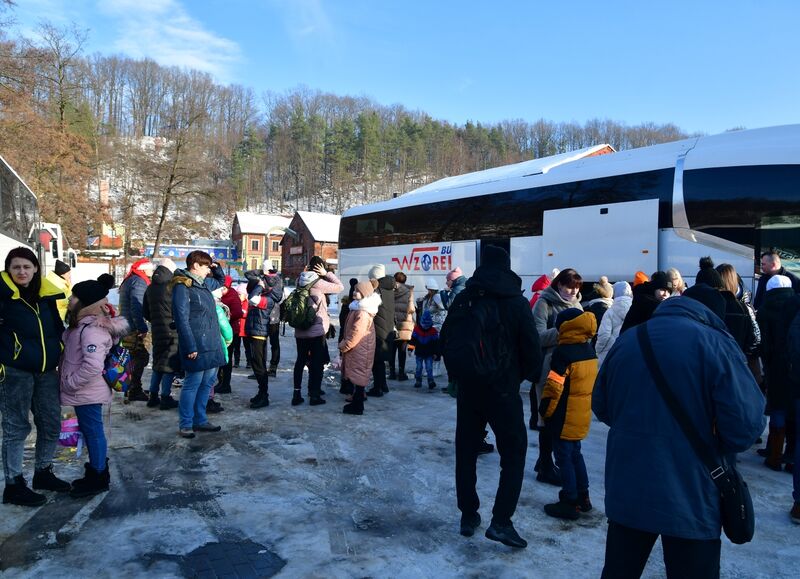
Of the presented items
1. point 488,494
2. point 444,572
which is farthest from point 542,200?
point 444,572

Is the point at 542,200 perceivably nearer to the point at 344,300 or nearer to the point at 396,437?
the point at 344,300

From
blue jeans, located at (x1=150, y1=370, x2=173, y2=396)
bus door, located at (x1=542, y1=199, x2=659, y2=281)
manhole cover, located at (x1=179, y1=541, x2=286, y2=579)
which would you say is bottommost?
manhole cover, located at (x1=179, y1=541, x2=286, y2=579)

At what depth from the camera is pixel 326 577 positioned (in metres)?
3.06

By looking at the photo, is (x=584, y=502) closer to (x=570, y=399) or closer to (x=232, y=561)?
(x=570, y=399)

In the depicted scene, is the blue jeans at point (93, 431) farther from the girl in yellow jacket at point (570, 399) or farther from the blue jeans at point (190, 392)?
the girl in yellow jacket at point (570, 399)

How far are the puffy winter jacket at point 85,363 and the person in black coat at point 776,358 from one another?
224 inches

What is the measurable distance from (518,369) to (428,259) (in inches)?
468

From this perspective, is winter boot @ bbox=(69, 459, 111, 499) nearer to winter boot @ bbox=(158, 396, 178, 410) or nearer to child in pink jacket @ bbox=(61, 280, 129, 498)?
child in pink jacket @ bbox=(61, 280, 129, 498)

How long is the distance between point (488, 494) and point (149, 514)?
2515 millimetres

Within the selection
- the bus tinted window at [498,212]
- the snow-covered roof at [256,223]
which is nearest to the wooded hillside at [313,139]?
the snow-covered roof at [256,223]

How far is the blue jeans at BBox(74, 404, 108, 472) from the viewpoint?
13.7 feet

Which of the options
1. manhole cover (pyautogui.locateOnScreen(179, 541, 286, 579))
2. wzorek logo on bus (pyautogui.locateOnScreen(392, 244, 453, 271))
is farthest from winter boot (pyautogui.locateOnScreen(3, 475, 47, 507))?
wzorek logo on bus (pyautogui.locateOnScreen(392, 244, 453, 271))

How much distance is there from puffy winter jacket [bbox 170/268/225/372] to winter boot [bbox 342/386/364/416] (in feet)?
5.90

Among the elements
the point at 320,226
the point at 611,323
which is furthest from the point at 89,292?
the point at 320,226
